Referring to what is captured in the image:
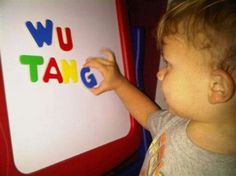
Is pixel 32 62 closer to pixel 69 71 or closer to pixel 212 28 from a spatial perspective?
pixel 69 71

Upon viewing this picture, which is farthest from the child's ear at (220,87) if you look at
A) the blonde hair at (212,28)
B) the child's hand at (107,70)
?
the child's hand at (107,70)

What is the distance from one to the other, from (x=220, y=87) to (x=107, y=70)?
0.65 ft

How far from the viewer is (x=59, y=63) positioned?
1.37 feet

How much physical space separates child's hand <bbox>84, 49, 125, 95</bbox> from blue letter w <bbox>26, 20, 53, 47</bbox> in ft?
0.27

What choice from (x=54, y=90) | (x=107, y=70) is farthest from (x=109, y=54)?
(x=54, y=90)

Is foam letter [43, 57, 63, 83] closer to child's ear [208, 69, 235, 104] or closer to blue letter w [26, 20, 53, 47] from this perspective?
blue letter w [26, 20, 53, 47]

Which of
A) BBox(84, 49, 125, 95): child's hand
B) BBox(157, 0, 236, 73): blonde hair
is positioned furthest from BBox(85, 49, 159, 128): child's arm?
BBox(157, 0, 236, 73): blonde hair

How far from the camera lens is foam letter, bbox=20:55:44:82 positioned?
0.37m

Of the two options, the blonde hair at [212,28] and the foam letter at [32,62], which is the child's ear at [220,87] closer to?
the blonde hair at [212,28]

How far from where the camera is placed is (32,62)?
1.26ft

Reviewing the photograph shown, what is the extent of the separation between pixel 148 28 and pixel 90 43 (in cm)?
28

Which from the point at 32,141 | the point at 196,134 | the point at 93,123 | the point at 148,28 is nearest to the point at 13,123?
the point at 32,141

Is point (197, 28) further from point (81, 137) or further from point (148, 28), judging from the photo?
point (148, 28)

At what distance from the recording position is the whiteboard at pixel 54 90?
0.37 meters
